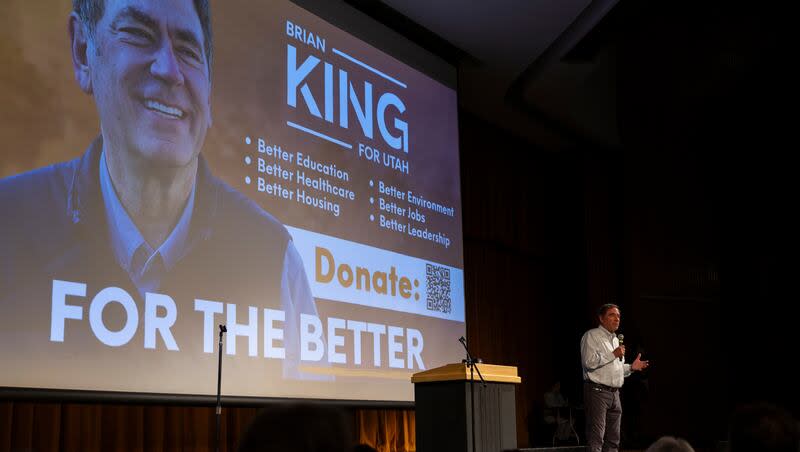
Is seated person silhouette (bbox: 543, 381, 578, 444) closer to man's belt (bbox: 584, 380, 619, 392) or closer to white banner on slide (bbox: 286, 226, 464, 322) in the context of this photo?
white banner on slide (bbox: 286, 226, 464, 322)

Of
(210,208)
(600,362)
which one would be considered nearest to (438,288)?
(600,362)

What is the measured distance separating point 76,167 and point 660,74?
662 centimetres

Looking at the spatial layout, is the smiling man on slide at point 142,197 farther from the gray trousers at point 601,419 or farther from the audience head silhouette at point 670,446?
the audience head silhouette at point 670,446

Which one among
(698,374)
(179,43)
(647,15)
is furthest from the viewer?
(698,374)

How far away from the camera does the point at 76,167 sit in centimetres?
439

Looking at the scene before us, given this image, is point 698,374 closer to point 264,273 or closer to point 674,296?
point 674,296

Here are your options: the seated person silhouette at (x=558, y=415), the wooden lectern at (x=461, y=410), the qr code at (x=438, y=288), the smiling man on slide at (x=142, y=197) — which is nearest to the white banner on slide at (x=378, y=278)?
the qr code at (x=438, y=288)

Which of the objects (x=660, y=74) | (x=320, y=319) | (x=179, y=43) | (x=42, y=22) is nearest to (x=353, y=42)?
(x=179, y=43)

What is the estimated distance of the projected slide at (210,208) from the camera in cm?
421

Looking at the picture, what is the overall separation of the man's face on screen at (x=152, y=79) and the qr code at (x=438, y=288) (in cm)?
255

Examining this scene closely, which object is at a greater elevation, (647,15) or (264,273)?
(647,15)

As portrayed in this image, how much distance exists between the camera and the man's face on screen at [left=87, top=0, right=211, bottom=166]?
15.1ft

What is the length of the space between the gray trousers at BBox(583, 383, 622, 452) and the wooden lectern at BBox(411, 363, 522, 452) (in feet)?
4.04

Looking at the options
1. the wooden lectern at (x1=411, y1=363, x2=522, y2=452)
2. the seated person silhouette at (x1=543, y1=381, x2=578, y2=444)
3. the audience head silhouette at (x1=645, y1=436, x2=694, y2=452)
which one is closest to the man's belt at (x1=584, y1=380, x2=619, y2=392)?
the wooden lectern at (x1=411, y1=363, x2=522, y2=452)
